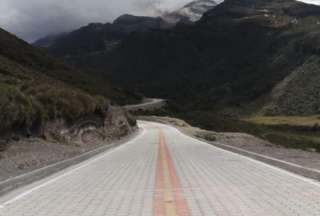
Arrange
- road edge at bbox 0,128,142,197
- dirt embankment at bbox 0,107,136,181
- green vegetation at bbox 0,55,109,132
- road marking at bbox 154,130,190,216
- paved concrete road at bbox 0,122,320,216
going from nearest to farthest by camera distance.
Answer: road marking at bbox 154,130,190,216, paved concrete road at bbox 0,122,320,216, road edge at bbox 0,128,142,197, dirt embankment at bbox 0,107,136,181, green vegetation at bbox 0,55,109,132

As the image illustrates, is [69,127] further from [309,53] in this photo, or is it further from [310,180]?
[309,53]

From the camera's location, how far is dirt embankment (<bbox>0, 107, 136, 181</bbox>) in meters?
17.9

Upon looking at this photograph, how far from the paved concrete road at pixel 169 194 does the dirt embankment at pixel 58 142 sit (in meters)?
1.95

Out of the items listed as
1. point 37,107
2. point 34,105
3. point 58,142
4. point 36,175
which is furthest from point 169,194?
point 58,142

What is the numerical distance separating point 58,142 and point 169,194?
795 inches

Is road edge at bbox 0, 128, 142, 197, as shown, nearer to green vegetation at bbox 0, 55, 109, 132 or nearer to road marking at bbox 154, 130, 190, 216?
road marking at bbox 154, 130, 190, 216

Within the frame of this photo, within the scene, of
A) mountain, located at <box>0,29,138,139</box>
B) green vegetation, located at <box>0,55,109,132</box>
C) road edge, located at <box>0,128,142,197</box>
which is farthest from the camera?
mountain, located at <box>0,29,138,139</box>

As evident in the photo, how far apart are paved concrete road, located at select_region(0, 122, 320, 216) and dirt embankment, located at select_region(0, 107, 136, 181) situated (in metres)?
1.95

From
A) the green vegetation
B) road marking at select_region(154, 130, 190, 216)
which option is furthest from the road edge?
the green vegetation

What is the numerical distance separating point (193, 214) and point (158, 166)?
9.87 m

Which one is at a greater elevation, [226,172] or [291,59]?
[291,59]

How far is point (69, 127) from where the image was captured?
3497cm

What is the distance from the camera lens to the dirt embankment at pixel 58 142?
1785cm

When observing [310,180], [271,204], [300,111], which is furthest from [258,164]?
[300,111]
